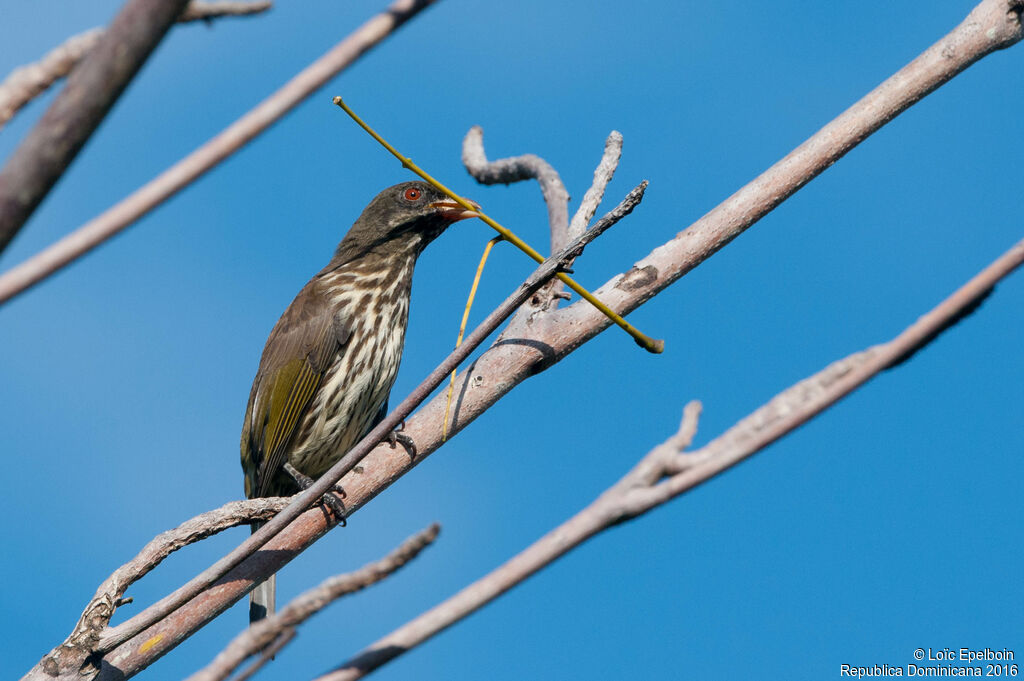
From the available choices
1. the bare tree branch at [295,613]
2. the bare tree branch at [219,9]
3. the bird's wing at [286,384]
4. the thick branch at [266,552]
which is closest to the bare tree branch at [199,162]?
the bare tree branch at [219,9]

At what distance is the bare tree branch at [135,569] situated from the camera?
10.8ft

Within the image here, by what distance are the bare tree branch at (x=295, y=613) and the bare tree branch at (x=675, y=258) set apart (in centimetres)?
236

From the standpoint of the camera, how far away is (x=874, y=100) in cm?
388

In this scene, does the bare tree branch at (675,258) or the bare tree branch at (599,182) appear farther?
the bare tree branch at (599,182)

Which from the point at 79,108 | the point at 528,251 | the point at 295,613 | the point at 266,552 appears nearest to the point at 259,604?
the point at 266,552

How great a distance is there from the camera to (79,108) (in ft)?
3.55

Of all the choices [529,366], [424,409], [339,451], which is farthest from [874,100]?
[339,451]

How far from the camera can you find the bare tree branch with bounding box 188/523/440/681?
1.38 meters

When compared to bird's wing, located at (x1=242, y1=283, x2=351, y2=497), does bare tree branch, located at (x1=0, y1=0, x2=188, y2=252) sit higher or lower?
lower

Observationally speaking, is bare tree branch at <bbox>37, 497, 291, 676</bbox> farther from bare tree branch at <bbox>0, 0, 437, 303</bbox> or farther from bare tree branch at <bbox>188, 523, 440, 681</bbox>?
bare tree branch at <bbox>0, 0, 437, 303</bbox>

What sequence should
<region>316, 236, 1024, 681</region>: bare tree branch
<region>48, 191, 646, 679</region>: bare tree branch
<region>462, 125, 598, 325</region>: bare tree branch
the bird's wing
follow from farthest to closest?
the bird's wing, <region>462, 125, 598, 325</region>: bare tree branch, <region>48, 191, 646, 679</region>: bare tree branch, <region>316, 236, 1024, 681</region>: bare tree branch

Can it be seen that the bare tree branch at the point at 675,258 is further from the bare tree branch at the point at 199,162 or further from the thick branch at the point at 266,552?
the bare tree branch at the point at 199,162

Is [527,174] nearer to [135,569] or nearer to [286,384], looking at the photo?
[286,384]

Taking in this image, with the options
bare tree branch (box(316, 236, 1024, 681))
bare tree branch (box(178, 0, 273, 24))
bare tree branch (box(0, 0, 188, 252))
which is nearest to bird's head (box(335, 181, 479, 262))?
bare tree branch (box(178, 0, 273, 24))
